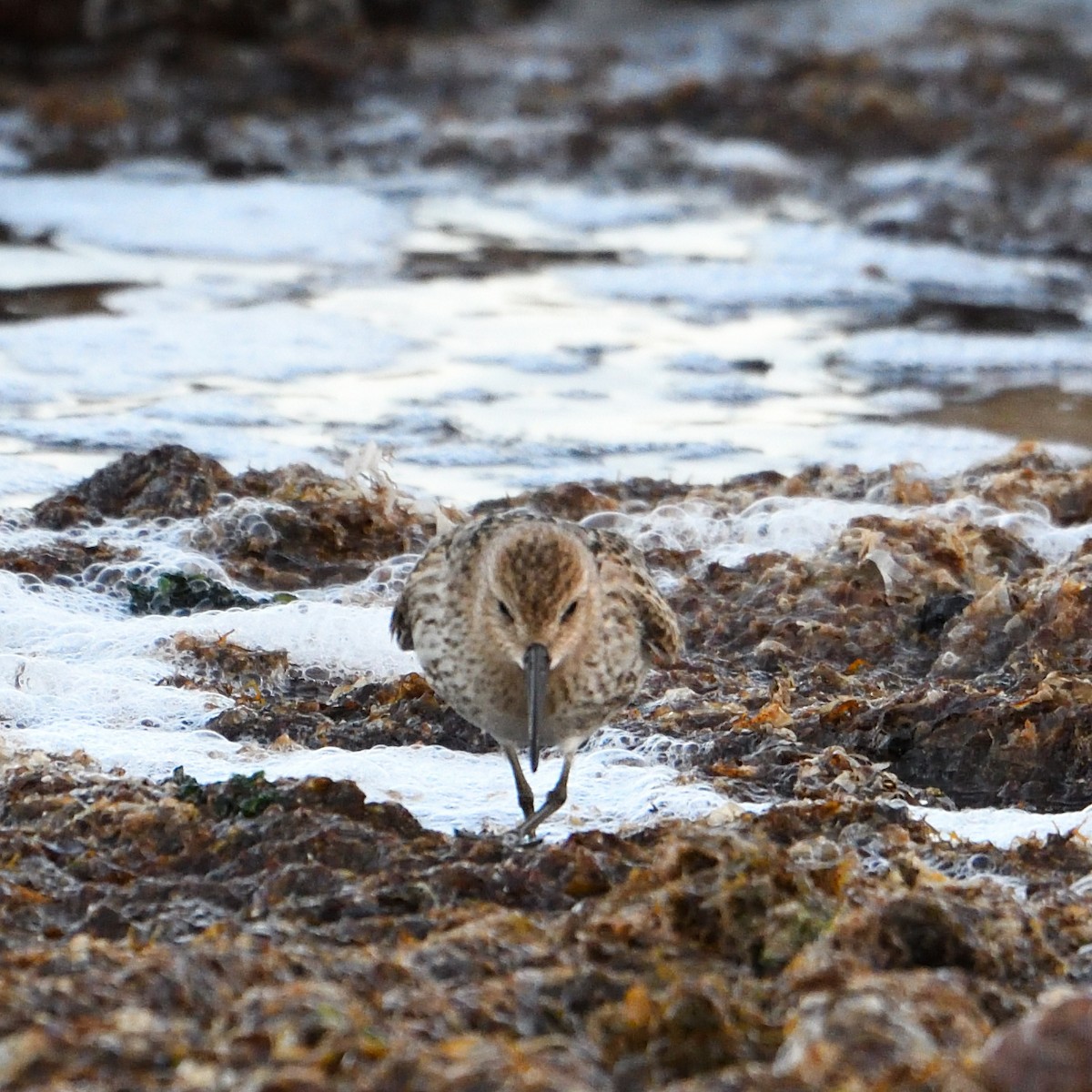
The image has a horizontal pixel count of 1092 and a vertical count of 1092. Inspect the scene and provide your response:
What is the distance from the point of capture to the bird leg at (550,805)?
12.2ft

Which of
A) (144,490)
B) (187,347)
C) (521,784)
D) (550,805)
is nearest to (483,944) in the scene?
(550,805)

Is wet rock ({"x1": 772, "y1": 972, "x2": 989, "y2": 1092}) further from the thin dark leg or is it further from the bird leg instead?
the thin dark leg

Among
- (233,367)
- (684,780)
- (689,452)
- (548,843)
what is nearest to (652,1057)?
(548,843)

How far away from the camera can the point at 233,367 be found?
26.5ft

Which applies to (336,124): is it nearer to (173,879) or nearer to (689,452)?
(689,452)

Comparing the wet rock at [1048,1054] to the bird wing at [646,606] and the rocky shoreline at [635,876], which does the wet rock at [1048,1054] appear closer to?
the rocky shoreline at [635,876]

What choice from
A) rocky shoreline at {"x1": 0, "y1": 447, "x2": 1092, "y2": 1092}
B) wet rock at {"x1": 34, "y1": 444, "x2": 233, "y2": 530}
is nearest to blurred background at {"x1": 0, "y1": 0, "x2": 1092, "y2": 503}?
wet rock at {"x1": 34, "y1": 444, "x2": 233, "y2": 530}

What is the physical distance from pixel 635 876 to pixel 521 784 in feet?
2.86

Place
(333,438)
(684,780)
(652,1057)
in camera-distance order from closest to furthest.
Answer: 1. (652,1057)
2. (684,780)
3. (333,438)

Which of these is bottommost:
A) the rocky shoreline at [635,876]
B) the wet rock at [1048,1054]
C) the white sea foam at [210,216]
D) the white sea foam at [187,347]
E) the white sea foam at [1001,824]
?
the white sea foam at [1001,824]

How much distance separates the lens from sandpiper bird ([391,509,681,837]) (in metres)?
3.68

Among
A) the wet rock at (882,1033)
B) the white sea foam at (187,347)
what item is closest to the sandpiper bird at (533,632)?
the wet rock at (882,1033)

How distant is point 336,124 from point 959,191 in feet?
15.1

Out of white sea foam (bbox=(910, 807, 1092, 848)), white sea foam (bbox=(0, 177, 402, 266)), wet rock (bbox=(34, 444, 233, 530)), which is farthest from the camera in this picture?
white sea foam (bbox=(0, 177, 402, 266))
